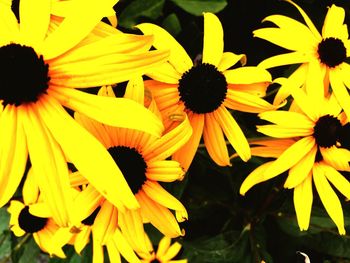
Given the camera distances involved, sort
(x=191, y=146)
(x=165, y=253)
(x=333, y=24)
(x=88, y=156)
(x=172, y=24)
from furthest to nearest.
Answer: (x=165, y=253)
(x=172, y=24)
(x=333, y=24)
(x=191, y=146)
(x=88, y=156)

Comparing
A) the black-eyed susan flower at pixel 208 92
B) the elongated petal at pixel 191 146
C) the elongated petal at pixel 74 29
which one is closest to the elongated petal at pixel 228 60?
the black-eyed susan flower at pixel 208 92

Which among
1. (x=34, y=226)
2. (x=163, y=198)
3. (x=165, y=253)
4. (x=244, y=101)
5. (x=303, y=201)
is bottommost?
(x=165, y=253)

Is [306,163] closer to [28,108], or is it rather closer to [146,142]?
[146,142]

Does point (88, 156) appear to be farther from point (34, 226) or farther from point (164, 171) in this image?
point (34, 226)

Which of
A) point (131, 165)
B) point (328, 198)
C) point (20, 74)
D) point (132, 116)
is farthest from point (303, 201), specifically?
point (20, 74)

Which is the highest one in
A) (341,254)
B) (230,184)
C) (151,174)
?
(151,174)

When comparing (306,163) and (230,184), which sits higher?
(306,163)

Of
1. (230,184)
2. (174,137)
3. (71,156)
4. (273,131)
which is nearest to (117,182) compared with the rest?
(71,156)
